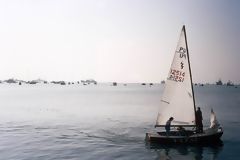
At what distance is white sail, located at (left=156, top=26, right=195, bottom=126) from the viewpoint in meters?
37.9

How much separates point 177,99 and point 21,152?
19682 millimetres

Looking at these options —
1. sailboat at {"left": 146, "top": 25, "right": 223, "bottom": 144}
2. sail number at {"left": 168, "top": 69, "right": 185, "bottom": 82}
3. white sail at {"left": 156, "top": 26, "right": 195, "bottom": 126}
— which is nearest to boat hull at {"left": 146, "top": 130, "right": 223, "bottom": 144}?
sailboat at {"left": 146, "top": 25, "right": 223, "bottom": 144}

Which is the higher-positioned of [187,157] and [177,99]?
[177,99]

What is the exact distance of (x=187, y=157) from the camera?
36.2m

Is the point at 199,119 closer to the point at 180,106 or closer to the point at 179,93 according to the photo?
the point at 180,106

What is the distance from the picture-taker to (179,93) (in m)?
39.2

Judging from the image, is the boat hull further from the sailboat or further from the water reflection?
the water reflection

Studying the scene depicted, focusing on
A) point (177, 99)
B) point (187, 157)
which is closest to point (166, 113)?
point (177, 99)

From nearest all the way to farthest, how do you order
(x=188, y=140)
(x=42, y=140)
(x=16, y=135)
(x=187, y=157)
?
(x=187, y=157)
(x=188, y=140)
(x=42, y=140)
(x=16, y=135)

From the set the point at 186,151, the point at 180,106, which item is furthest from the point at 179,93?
the point at 186,151

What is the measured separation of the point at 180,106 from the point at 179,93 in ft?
5.23

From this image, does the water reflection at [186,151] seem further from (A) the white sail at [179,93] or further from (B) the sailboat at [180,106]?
(A) the white sail at [179,93]

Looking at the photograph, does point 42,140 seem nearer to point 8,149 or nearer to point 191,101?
point 8,149

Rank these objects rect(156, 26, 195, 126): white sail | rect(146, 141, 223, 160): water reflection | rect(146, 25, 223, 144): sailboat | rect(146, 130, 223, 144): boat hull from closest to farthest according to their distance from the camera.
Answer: rect(146, 141, 223, 160): water reflection → rect(156, 26, 195, 126): white sail → rect(146, 25, 223, 144): sailboat → rect(146, 130, 223, 144): boat hull
